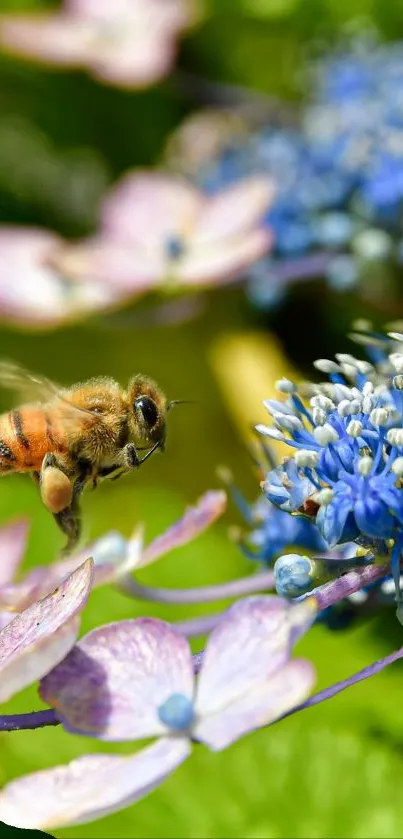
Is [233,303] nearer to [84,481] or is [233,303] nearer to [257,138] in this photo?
[257,138]

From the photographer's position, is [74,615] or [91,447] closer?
[74,615]

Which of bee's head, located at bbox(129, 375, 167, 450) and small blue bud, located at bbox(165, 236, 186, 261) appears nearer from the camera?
bee's head, located at bbox(129, 375, 167, 450)

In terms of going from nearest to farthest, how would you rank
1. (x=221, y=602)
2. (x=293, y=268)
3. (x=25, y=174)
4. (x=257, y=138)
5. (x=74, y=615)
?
(x=74, y=615) → (x=221, y=602) → (x=293, y=268) → (x=257, y=138) → (x=25, y=174)

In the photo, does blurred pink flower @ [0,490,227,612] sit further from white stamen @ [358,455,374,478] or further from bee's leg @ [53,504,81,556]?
white stamen @ [358,455,374,478]

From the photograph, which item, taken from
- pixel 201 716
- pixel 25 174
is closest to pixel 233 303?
pixel 25 174

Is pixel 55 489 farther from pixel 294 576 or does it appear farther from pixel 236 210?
pixel 236 210

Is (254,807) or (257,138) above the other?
(257,138)

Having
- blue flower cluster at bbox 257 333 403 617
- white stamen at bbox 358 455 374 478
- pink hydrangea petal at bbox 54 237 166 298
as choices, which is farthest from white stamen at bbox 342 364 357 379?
pink hydrangea petal at bbox 54 237 166 298
